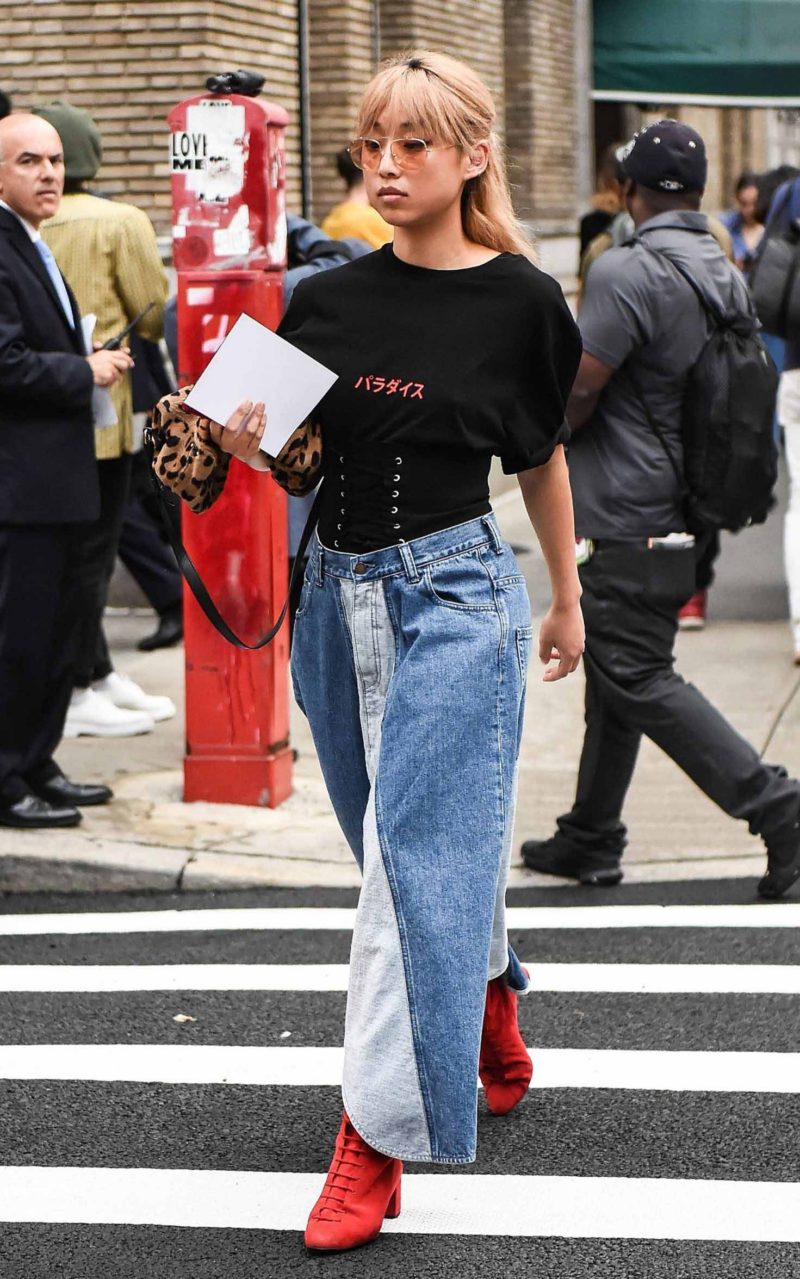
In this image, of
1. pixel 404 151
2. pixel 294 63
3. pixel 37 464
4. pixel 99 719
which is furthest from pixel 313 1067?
pixel 294 63

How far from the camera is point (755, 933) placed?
17.0 ft

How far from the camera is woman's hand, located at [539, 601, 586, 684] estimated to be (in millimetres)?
3623

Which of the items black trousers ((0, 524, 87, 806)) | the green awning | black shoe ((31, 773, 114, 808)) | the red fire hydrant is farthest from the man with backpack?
the green awning

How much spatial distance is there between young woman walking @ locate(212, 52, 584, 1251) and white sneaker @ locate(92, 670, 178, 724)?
4.19 m

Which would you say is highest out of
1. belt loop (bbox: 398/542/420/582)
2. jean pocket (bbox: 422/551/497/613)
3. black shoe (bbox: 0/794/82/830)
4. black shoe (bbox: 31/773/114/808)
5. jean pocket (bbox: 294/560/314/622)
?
belt loop (bbox: 398/542/420/582)

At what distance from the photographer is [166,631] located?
8750 mm

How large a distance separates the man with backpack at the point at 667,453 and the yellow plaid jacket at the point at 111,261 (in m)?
2.28

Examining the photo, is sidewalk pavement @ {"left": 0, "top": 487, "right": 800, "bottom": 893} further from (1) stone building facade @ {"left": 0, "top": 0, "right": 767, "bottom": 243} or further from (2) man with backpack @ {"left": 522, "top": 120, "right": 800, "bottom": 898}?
(1) stone building facade @ {"left": 0, "top": 0, "right": 767, "bottom": 243}

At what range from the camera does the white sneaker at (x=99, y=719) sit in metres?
7.27

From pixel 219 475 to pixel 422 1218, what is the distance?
1.34 metres

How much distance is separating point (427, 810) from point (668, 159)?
2.60 meters

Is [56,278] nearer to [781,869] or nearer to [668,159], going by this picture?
[668,159]

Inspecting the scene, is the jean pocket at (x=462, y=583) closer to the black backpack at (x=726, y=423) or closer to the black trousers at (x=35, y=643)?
the black backpack at (x=726, y=423)

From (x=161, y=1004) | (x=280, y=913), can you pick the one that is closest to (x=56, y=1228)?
(x=161, y=1004)
